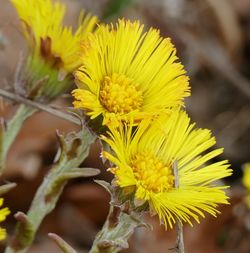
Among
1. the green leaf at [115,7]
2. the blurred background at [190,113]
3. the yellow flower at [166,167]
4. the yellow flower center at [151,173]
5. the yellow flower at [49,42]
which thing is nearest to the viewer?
the yellow flower at [166,167]

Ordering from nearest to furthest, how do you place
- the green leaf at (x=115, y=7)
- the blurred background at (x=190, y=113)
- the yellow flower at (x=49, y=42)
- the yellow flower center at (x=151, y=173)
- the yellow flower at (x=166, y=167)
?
the yellow flower at (x=166, y=167), the yellow flower center at (x=151, y=173), the yellow flower at (x=49, y=42), the blurred background at (x=190, y=113), the green leaf at (x=115, y=7)

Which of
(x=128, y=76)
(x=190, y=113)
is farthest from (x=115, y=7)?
(x=128, y=76)

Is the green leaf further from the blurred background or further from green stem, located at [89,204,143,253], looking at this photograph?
green stem, located at [89,204,143,253]

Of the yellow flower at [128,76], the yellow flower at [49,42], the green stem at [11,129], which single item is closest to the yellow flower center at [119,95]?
the yellow flower at [128,76]

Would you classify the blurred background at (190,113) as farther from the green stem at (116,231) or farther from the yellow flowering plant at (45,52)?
the green stem at (116,231)

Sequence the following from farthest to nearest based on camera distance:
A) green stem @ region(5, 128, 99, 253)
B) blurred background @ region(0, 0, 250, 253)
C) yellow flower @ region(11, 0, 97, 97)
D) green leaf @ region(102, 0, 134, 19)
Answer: green leaf @ region(102, 0, 134, 19), blurred background @ region(0, 0, 250, 253), yellow flower @ region(11, 0, 97, 97), green stem @ region(5, 128, 99, 253)

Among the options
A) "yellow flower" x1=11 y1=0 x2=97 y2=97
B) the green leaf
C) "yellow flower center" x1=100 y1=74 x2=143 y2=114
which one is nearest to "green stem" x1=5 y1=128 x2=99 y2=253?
"yellow flower center" x1=100 y1=74 x2=143 y2=114

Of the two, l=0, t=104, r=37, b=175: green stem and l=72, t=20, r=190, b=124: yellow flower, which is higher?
l=72, t=20, r=190, b=124: yellow flower
